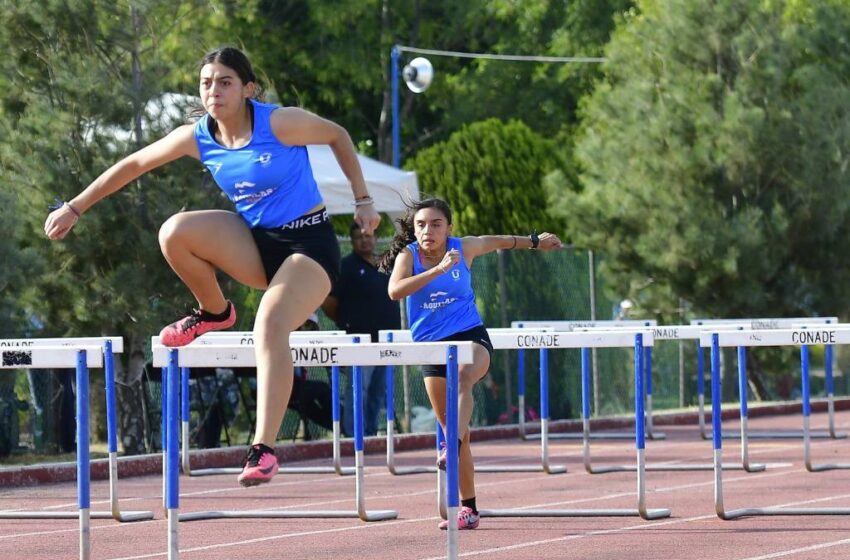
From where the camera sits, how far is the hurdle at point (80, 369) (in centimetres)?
809

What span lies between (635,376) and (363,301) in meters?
6.21

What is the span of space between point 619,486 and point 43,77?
6.57m

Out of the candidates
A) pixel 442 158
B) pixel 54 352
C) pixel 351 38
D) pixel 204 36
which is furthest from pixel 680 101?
pixel 351 38

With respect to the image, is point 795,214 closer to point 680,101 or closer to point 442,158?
point 680,101

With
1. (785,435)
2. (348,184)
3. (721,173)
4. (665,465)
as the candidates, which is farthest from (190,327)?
(721,173)

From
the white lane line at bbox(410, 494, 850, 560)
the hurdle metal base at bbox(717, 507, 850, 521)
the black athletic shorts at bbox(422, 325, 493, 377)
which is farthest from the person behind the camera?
the hurdle metal base at bbox(717, 507, 850, 521)

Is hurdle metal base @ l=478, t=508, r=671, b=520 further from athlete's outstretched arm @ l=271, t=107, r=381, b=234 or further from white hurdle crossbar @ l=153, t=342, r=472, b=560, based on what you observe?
athlete's outstretched arm @ l=271, t=107, r=381, b=234

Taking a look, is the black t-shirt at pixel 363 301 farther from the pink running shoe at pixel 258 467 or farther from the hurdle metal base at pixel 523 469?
the pink running shoe at pixel 258 467

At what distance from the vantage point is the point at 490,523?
11.1 metres

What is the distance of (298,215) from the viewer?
7418 millimetres

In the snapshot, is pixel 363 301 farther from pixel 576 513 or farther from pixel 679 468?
pixel 576 513

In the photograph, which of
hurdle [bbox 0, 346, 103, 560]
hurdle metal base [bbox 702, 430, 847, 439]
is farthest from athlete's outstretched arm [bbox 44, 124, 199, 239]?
hurdle metal base [bbox 702, 430, 847, 439]

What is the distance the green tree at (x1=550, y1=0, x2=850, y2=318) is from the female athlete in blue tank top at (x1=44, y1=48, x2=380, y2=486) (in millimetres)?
16296

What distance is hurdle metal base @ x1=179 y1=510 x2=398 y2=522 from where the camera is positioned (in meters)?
11.2
